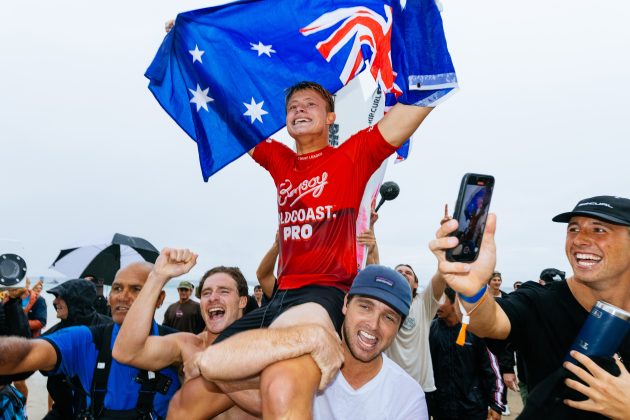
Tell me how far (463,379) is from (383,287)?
12.4 ft

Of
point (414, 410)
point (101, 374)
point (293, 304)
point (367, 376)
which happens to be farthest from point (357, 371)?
point (101, 374)

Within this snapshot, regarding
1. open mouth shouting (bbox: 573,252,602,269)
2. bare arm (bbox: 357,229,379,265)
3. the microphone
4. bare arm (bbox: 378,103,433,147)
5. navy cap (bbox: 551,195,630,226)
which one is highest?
bare arm (bbox: 378,103,433,147)

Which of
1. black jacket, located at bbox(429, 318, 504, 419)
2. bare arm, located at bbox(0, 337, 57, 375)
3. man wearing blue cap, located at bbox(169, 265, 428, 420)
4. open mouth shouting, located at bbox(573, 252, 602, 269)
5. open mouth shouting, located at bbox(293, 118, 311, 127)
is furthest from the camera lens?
black jacket, located at bbox(429, 318, 504, 419)

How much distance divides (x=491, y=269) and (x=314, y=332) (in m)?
0.88

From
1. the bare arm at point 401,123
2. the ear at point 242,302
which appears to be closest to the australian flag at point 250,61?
the bare arm at point 401,123

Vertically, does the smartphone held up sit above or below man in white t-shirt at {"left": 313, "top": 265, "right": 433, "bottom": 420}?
above

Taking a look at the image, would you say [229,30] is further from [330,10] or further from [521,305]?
[521,305]

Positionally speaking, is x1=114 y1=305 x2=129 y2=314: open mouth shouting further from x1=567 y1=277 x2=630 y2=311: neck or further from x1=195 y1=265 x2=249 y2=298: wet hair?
x1=567 y1=277 x2=630 y2=311: neck

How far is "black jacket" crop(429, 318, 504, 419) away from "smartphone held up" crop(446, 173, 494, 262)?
4219mm

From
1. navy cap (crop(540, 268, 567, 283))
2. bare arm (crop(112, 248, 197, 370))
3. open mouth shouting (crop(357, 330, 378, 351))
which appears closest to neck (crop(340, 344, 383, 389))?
open mouth shouting (crop(357, 330, 378, 351))

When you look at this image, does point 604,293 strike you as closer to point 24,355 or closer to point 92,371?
point 92,371

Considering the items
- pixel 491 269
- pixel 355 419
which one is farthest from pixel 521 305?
pixel 355 419

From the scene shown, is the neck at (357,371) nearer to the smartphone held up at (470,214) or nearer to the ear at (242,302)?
the smartphone held up at (470,214)

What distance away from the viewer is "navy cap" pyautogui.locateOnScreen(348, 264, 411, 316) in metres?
3.14
